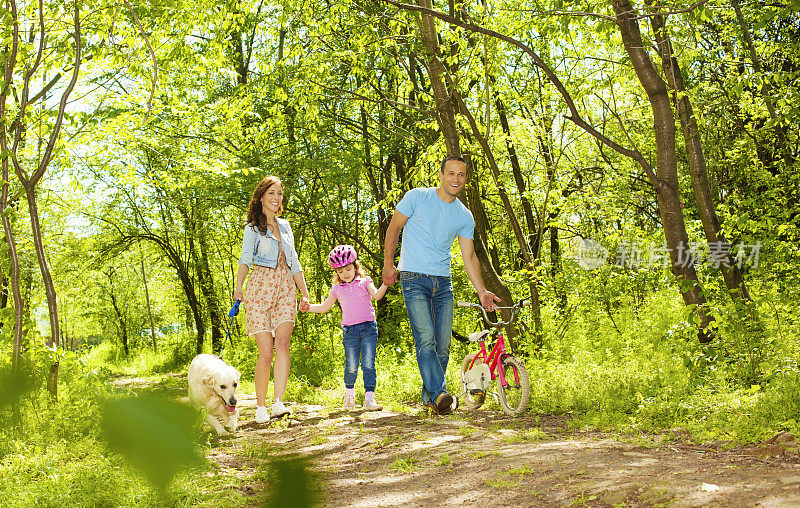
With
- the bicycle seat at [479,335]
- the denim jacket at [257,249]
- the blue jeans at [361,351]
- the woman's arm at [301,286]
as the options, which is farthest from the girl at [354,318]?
the bicycle seat at [479,335]

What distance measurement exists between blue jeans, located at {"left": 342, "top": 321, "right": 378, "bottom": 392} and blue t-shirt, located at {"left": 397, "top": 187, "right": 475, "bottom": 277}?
5.25 feet

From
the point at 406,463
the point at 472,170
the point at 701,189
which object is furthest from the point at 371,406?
the point at 701,189

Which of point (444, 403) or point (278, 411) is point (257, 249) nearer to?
point (278, 411)

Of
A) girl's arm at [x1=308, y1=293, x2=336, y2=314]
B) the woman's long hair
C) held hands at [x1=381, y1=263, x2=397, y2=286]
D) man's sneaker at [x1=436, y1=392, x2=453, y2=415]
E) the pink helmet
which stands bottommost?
man's sneaker at [x1=436, y1=392, x2=453, y2=415]

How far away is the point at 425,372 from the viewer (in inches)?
253

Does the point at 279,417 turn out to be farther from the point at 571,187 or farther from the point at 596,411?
the point at 571,187

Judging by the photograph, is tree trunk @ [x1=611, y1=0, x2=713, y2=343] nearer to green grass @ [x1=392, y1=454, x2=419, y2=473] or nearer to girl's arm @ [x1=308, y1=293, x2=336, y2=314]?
girl's arm @ [x1=308, y1=293, x2=336, y2=314]

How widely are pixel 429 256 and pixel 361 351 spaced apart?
198cm

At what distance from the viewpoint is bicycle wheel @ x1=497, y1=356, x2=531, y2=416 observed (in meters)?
6.60

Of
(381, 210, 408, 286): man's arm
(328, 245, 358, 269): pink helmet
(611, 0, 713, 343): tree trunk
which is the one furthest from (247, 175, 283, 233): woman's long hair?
(611, 0, 713, 343): tree trunk

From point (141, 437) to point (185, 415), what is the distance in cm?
5

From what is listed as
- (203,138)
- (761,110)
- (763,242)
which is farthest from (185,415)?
(203,138)

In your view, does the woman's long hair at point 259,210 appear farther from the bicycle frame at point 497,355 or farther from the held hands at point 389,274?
the bicycle frame at point 497,355

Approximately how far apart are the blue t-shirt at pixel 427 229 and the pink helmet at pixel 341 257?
128cm
